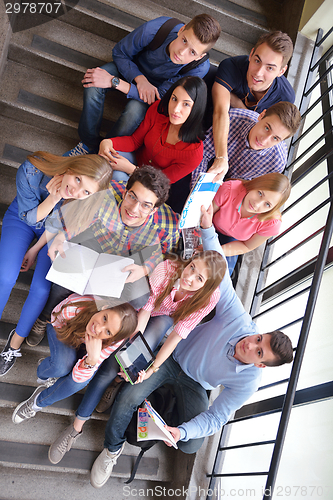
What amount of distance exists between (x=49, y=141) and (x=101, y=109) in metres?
0.44

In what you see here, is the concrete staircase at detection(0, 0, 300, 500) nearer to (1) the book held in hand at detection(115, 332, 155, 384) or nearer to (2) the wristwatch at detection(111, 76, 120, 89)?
(2) the wristwatch at detection(111, 76, 120, 89)

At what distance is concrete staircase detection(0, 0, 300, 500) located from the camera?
211 cm

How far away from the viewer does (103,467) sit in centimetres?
211

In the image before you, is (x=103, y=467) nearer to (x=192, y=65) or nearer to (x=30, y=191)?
(x=30, y=191)

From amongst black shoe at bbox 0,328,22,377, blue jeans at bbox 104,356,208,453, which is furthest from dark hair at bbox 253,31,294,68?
black shoe at bbox 0,328,22,377

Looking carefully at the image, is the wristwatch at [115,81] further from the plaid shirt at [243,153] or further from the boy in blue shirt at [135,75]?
the plaid shirt at [243,153]

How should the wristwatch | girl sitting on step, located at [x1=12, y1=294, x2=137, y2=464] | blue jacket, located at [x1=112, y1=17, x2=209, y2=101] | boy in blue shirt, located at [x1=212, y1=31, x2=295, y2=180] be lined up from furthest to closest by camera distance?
1. the wristwatch
2. blue jacket, located at [x1=112, y1=17, x2=209, y2=101]
3. boy in blue shirt, located at [x1=212, y1=31, x2=295, y2=180]
4. girl sitting on step, located at [x1=12, y1=294, x2=137, y2=464]

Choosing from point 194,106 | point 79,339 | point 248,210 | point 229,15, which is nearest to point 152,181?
point 194,106

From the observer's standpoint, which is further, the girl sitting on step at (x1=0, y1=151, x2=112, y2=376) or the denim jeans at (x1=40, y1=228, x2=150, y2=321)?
the denim jeans at (x1=40, y1=228, x2=150, y2=321)

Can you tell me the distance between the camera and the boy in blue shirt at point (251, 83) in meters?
1.72

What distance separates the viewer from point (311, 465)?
1971 mm

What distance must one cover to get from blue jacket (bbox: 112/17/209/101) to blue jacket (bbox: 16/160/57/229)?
0.76 metres

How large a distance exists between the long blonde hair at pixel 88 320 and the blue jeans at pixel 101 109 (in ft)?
3.42

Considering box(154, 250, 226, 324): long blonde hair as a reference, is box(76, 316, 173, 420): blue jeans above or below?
below
